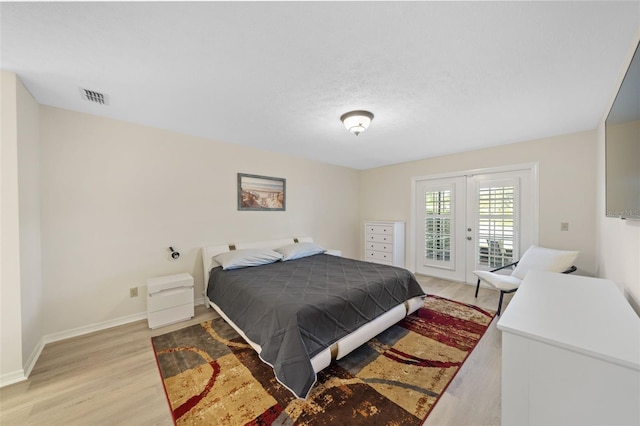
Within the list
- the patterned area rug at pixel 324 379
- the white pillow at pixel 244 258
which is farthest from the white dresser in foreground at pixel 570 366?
the white pillow at pixel 244 258

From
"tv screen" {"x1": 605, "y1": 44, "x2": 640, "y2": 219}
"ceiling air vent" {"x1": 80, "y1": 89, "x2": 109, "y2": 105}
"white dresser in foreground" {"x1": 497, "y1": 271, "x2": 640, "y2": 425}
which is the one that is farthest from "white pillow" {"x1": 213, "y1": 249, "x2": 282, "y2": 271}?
"tv screen" {"x1": 605, "y1": 44, "x2": 640, "y2": 219}

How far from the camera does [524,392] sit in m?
1.00

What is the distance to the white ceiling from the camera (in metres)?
1.26

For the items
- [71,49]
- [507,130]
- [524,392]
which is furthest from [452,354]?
[71,49]

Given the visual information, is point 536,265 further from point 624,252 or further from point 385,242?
point 385,242

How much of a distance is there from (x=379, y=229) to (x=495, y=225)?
195cm

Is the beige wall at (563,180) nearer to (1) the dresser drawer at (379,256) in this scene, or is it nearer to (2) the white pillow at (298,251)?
(1) the dresser drawer at (379,256)

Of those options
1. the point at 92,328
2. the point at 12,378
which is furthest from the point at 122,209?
the point at 12,378

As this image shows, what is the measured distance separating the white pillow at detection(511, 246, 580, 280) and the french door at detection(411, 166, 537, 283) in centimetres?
51

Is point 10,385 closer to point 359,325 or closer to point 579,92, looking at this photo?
point 359,325

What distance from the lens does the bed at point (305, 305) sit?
169 centimetres

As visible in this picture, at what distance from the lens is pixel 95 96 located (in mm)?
2156

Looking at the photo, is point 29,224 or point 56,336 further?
point 56,336

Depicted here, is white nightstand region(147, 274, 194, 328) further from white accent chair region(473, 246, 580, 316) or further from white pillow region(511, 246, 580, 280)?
white pillow region(511, 246, 580, 280)
